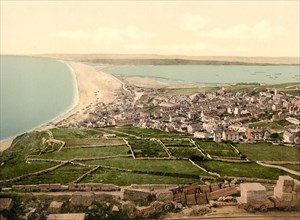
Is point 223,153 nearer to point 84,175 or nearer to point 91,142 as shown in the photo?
point 91,142

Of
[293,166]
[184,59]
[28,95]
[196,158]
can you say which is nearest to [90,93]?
[28,95]

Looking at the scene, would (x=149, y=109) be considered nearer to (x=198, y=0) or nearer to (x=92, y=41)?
(x=92, y=41)

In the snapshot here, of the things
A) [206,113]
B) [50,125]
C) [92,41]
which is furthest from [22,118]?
[206,113]

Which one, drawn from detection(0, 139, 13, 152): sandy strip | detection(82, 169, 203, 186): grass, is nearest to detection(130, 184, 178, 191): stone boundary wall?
detection(82, 169, 203, 186): grass

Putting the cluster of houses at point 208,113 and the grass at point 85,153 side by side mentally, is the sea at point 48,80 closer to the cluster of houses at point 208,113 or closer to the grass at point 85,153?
the cluster of houses at point 208,113

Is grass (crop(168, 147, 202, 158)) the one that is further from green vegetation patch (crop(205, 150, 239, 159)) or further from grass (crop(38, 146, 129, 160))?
grass (crop(38, 146, 129, 160))

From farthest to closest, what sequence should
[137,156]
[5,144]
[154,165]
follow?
[5,144]
[137,156]
[154,165]
